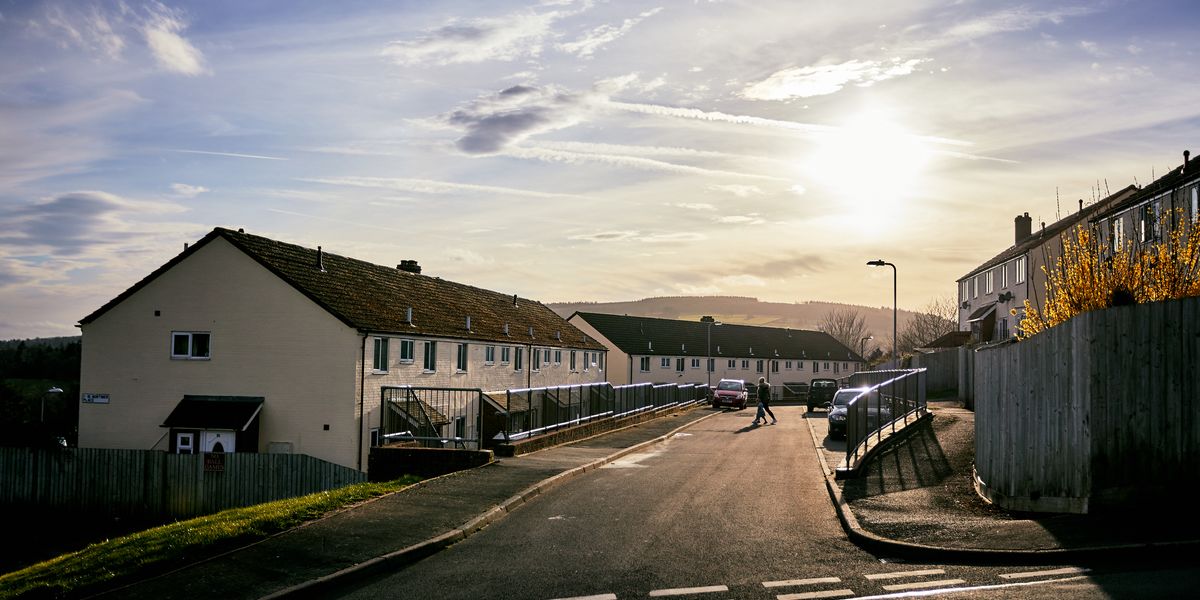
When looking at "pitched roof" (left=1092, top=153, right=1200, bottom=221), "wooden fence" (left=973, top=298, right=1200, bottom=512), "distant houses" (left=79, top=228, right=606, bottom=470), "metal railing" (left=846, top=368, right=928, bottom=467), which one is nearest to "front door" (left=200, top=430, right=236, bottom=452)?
"distant houses" (left=79, top=228, right=606, bottom=470)

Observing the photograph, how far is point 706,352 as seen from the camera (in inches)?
3349

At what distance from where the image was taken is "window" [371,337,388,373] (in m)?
30.3

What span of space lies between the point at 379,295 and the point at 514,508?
2235cm

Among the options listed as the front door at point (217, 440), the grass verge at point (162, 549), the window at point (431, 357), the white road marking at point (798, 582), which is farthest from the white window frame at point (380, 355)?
the white road marking at point (798, 582)

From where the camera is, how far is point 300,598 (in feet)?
28.0

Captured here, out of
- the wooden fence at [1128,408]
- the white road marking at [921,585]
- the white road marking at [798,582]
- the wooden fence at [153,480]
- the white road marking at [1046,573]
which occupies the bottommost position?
the wooden fence at [153,480]

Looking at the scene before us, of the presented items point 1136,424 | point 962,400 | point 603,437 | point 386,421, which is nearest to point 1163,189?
point 962,400

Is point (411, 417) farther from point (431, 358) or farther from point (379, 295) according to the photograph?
point (379, 295)

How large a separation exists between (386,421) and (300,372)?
7.41m

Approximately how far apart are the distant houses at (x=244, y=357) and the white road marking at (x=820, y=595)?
20424 mm

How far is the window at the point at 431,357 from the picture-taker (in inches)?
1351

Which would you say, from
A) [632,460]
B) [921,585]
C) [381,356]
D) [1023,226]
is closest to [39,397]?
[381,356]

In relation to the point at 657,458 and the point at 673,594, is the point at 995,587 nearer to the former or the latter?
the point at 673,594

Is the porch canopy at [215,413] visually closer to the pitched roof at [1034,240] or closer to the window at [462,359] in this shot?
the window at [462,359]
